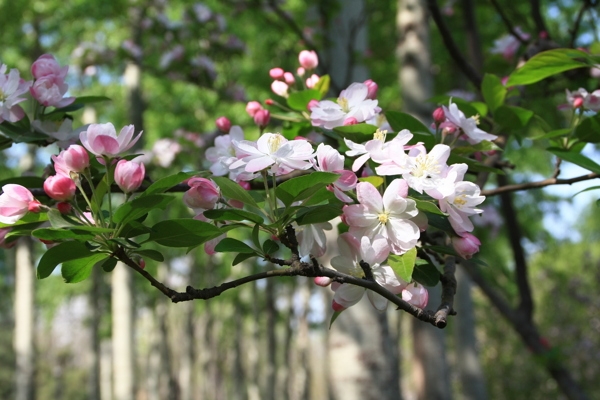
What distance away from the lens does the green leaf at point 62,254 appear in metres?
0.77

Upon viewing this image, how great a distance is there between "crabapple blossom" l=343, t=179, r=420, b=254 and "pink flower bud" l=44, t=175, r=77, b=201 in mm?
438

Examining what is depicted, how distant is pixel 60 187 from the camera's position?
807 mm

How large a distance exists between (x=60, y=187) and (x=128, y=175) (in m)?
0.10

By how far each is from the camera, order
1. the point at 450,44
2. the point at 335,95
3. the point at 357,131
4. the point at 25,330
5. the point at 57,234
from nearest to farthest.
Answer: the point at 57,234 → the point at 357,131 → the point at 450,44 → the point at 335,95 → the point at 25,330

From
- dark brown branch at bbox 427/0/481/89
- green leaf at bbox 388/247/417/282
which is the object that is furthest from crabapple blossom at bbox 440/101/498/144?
dark brown branch at bbox 427/0/481/89

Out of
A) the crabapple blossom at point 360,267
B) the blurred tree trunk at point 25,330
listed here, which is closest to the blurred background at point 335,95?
the blurred tree trunk at point 25,330

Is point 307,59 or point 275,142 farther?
point 307,59

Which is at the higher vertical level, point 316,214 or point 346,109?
point 346,109

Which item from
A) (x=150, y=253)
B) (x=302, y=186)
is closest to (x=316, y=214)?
(x=302, y=186)

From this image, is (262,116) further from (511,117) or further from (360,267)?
(511,117)

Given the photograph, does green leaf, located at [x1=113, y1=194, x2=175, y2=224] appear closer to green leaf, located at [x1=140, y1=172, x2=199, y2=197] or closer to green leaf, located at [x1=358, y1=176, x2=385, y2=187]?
green leaf, located at [x1=140, y1=172, x2=199, y2=197]

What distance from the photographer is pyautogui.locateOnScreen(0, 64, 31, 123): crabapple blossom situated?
1065mm

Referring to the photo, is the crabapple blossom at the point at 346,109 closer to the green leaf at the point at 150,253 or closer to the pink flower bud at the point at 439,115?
the pink flower bud at the point at 439,115

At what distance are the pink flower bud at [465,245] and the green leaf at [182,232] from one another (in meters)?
0.41
